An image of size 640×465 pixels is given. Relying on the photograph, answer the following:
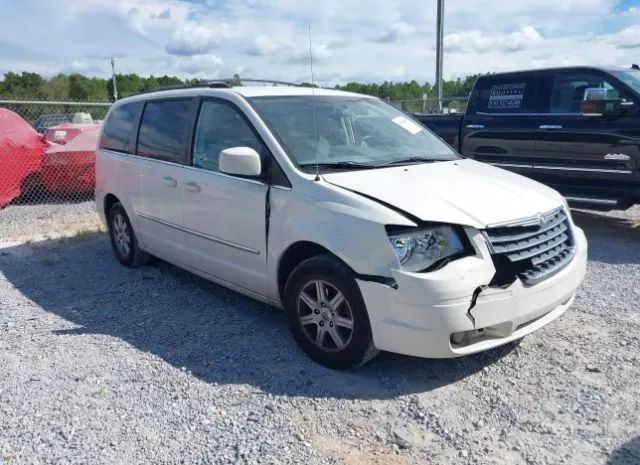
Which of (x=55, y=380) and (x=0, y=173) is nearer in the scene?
(x=55, y=380)

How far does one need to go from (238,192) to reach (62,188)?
7593 mm

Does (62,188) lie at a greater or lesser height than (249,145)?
lesser

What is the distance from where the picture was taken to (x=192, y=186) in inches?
186

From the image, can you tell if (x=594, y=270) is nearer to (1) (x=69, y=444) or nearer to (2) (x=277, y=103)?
(2) (x=277, y=103)

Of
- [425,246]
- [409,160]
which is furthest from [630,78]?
[425,246]

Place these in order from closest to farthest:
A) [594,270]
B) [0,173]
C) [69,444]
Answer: [69,444], [594,270], [0,173]

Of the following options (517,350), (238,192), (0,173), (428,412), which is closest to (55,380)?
(238,192)

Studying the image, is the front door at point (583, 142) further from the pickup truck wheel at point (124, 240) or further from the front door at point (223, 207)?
the pickup truck wheel at point (124, 240)

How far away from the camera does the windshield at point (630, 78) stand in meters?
6.89

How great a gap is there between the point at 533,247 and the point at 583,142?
160 inches

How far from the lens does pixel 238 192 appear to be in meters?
4.27

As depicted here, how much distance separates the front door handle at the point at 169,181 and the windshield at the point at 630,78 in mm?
5353

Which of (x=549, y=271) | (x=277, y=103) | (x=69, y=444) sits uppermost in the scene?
(x=277, y=103)

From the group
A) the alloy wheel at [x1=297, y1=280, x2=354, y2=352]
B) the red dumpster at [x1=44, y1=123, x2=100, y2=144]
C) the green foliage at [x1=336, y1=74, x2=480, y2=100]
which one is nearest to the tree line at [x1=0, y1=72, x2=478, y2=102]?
the green foliage at [x1=336, y1=74, x2=480, y2=100]
